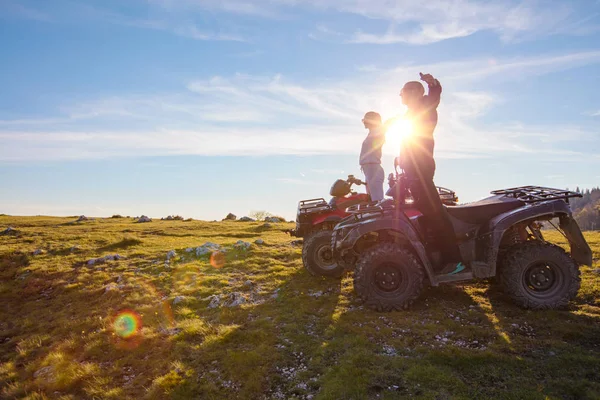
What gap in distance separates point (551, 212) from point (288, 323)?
5672 mm

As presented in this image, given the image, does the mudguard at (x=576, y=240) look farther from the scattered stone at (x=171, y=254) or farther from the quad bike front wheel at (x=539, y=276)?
the scattered stone at (x=171, y=254)

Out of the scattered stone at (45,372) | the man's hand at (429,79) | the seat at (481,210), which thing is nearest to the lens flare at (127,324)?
the scattered stone at (45,372)

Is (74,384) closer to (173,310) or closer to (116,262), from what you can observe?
(173,310)

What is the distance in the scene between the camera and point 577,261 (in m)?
8.03

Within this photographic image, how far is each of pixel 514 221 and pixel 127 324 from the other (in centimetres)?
854

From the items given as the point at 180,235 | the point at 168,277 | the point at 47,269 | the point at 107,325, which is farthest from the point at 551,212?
the point at 180,235

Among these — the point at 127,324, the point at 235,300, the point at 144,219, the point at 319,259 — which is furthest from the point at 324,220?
the point at 144,219

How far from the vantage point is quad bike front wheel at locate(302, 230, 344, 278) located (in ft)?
36.1

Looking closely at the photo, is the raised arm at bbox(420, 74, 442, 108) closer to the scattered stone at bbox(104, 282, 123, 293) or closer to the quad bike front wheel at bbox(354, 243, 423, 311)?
the quad bike front wheel at bbox(354, 243, 423, 311)

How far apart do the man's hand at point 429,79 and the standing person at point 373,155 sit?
3801 millimetres

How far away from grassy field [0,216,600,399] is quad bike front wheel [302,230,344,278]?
0.33m

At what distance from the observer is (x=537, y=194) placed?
8.16 m

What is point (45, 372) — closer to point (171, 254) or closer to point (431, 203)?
point (431, 203)

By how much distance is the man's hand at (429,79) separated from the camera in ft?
25.4
